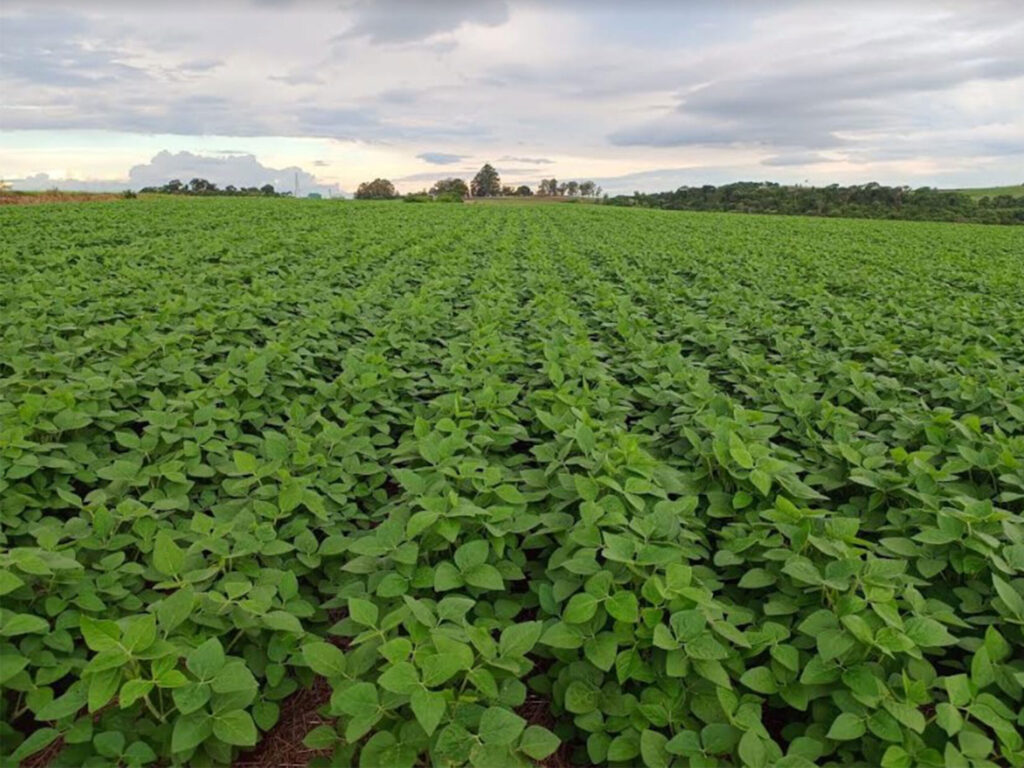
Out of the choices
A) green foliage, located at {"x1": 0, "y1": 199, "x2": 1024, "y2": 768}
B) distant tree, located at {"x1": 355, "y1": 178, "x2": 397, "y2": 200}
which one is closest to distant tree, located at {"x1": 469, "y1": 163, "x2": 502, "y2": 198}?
distant tree, located at {"x1": 355, "y1": 178, "x2": 397, "y2": 200}

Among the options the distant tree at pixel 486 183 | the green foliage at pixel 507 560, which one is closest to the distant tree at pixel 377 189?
the distant tree at pixel 486 183

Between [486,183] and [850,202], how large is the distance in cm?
6087

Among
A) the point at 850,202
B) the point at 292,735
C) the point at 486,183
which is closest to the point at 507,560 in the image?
the point at 292,735

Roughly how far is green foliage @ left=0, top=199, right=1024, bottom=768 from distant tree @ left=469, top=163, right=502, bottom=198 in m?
106

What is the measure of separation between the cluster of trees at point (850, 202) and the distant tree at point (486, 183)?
34461 mm

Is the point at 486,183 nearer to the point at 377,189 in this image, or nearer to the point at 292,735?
the point at 377,189

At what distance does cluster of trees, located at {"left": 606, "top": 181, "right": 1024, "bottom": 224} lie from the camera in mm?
50969

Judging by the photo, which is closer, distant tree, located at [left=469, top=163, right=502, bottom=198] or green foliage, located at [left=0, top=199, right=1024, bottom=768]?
green foliage, located at [left=0, top=199, right=1024, bottom=768]

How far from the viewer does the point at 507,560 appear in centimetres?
224

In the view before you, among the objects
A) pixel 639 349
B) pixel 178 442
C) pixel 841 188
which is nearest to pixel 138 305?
pixel 178 442

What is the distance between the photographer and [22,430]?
2666mm

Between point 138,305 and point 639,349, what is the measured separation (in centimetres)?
446

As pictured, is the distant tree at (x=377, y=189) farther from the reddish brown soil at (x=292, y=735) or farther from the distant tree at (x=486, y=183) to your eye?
the reddish brown soil at (x=292, y=735)

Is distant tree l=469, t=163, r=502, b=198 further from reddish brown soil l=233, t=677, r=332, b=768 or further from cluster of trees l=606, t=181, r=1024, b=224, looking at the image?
reddish brown soil l=233, t=677, r=332, b=768
